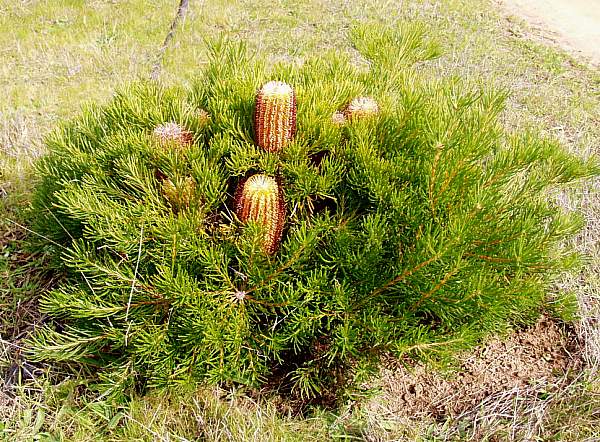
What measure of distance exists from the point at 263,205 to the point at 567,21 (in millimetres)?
8318

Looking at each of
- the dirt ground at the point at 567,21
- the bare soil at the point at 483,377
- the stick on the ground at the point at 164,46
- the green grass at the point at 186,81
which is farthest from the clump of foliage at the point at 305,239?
the dirt ground at the point at 567,21

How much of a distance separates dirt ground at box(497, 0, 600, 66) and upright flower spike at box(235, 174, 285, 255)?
640 centimetres

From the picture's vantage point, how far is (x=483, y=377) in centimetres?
218

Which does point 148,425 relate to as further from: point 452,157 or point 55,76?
point 55,76

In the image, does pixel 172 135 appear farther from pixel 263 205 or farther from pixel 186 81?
pixel 186 81

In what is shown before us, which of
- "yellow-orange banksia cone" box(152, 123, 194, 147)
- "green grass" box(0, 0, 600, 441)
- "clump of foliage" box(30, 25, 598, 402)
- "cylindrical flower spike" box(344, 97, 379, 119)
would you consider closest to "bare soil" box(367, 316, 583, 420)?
"green grass" box(0, 0, 600, 441)

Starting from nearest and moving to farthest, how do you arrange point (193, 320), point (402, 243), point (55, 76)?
point (193, 320)
point (402, 243)
point (55, 76)

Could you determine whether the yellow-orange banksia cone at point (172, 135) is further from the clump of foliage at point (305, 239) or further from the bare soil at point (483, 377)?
the bare soil at point (483, 377)

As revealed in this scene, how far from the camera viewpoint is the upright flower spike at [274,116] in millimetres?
1708

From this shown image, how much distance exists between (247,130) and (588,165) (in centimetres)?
112

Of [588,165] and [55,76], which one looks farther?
[55,76]

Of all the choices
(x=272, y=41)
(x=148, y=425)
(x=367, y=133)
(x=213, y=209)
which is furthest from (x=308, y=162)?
(x=272, y=41)

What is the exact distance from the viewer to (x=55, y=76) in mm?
4531

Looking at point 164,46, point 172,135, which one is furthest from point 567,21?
point 172,135
